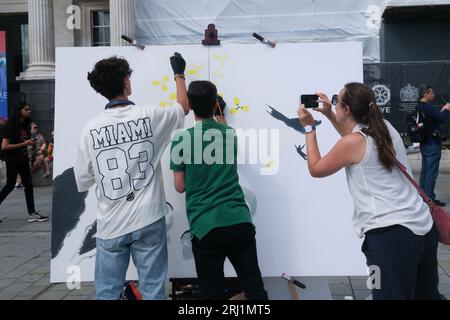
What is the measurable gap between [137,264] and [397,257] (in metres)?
1.41

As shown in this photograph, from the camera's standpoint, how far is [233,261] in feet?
10.2

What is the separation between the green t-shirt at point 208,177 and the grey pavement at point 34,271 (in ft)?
6.44

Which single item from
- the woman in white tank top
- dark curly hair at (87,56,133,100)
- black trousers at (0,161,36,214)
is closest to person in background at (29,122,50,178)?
black trousers at (0,161,36,214)

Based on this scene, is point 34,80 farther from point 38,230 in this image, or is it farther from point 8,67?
point 38,230

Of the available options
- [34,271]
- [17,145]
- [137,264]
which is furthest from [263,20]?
[137,264]

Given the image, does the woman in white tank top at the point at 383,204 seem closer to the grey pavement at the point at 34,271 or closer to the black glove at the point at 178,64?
the black glove at the point at 178,64

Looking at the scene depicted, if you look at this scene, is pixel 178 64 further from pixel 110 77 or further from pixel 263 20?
pixel 263 20

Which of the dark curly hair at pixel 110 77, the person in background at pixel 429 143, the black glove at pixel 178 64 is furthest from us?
the person in background at pixel 429 143

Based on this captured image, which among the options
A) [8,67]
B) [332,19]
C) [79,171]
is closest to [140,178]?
[79,171]

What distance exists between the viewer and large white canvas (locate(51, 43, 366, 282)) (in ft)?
12.1

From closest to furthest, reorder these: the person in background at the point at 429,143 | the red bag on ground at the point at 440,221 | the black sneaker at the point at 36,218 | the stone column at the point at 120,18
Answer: the red bag on ground at the point at 440,221, the person in background at the point at 429,143, the black sneaker at the point at 36,218, the stone column at the point at 120,18

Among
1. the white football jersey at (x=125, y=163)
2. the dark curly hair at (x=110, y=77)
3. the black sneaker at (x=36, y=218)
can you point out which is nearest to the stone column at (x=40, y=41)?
the black sneaker at (x=36, y=218)

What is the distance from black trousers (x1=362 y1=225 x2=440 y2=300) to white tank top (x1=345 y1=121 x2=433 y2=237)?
0.13 feet

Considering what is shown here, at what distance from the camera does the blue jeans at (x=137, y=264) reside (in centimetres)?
315
